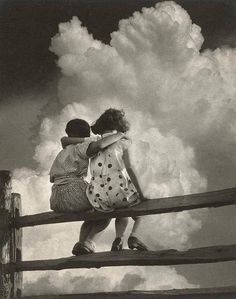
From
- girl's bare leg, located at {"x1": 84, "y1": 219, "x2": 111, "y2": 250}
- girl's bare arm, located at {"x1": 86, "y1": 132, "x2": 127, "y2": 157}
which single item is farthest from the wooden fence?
girl's bare arm, located at {"x1": 86, "y1": 132, "x2": 127, "y2": 157}

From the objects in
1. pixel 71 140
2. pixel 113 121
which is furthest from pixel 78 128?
pixel 113 121

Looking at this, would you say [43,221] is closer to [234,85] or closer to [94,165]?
[94,165]

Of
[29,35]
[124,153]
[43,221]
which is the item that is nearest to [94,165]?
[124,153]

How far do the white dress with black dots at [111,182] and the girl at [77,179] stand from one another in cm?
8

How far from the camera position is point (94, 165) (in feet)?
14.3

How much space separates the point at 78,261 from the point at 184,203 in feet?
3.44

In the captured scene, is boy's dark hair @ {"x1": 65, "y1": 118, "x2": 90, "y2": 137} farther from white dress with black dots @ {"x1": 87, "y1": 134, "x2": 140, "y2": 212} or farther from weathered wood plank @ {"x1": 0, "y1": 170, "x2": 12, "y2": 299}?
weathered wood plank @ {"x1": 0, "y1": 170, "x2": 12, "y2": 299}

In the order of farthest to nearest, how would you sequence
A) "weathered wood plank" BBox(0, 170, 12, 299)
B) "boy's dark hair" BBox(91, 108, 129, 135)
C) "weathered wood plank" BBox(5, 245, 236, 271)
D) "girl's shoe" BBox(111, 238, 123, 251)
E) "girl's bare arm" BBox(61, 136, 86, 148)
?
"weathered wood plank" BBox(0, 170, 12, 299), "girl's bare arm" BBox(61, 136, 86, 148), "boy's dark hair" BBox(91, 108, 129, 135), "girl's shoe" BBox(111, 238, 123, 251), "weathered wood plank" BBox(5, 245, 236, 271)

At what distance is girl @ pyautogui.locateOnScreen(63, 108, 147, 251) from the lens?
13.6ft

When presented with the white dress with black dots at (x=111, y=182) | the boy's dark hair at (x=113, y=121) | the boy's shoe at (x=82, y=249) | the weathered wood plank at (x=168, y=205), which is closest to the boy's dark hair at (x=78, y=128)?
the boy's dark hair at (x=113, y=121)

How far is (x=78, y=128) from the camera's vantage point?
4.60m

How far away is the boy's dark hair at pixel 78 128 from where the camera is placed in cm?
459

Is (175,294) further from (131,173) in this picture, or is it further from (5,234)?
(5,234)

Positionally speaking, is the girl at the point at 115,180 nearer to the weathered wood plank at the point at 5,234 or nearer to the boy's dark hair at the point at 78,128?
the boy's dark hair at the point at 78,128
